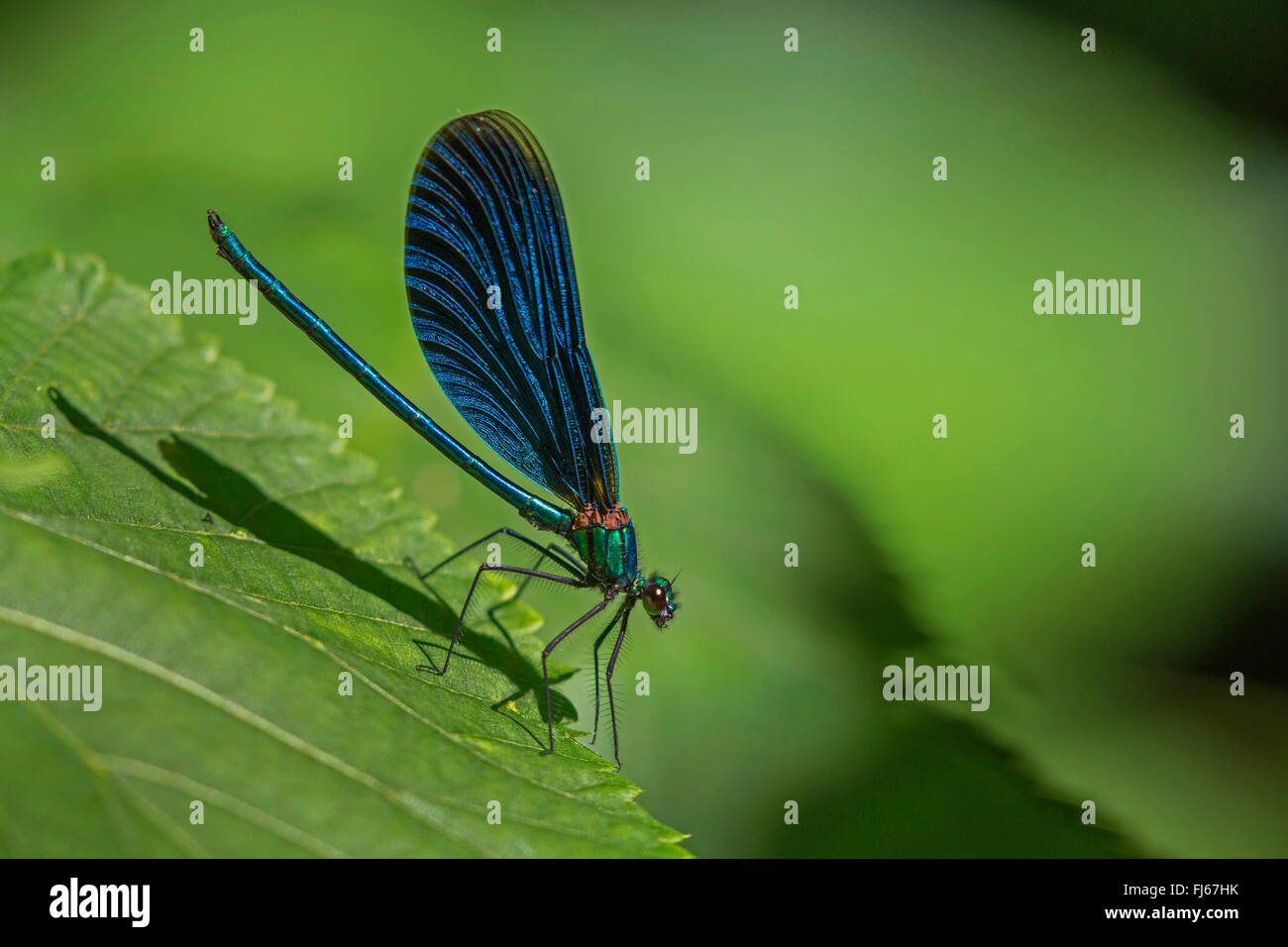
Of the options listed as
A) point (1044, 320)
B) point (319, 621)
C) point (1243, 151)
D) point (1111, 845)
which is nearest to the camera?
point (319, 621)

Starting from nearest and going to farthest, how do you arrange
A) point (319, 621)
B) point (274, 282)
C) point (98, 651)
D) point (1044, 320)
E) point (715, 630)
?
point (98, 651), point (319, 621), point (274, 282), point (715, 630), point (1044, 320)

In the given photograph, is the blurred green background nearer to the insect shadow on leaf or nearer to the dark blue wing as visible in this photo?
the dark blue wing

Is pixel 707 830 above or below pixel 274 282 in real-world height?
below

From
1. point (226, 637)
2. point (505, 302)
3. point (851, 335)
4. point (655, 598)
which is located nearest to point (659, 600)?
point (655, 598)

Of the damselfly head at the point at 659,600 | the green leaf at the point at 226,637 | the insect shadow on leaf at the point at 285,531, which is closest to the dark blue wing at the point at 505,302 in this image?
the damselfly head at the point at 659,600

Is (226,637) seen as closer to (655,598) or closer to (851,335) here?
(655,598)

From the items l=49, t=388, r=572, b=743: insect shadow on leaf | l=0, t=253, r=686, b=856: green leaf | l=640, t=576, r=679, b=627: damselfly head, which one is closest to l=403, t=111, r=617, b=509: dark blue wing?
l=640, t=576, r=679, b=627: damselfly head
